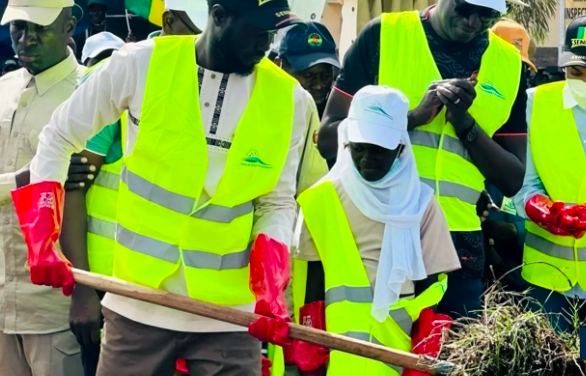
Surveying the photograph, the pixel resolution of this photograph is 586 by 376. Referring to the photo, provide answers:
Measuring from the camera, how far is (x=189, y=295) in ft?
13.1

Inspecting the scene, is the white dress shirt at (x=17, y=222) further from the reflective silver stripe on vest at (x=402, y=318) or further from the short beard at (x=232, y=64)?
the reflective silver stripe on vest at (x=402, y=318)

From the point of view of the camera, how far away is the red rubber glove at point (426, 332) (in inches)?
169

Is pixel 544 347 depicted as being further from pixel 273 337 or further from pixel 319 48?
A: pixel 319 48

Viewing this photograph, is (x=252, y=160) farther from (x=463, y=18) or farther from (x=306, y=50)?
(x=306, y=50)

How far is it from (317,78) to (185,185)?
2.21 meters

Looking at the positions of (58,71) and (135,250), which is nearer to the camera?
(135,250)

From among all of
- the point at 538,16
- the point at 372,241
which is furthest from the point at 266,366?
the point at 538,16

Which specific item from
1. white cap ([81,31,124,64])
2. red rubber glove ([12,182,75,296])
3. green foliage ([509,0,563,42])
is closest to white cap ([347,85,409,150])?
red rubber glove ([12,182,75,296])

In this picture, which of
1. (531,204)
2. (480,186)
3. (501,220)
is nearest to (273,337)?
(480,186)

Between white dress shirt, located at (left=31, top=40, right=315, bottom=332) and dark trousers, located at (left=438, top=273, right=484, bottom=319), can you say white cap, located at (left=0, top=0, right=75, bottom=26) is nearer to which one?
white dress shirt, located at (left=31, top=40, right=315, bottom=332)

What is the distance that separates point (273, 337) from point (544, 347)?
3.04 ft

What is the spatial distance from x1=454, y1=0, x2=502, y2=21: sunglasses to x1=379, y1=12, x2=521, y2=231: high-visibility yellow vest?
0.24 m

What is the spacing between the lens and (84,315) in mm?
4359

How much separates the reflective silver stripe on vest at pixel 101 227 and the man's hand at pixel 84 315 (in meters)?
0.41
